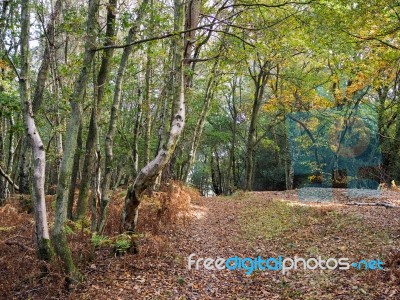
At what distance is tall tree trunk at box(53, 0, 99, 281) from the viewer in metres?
4.86

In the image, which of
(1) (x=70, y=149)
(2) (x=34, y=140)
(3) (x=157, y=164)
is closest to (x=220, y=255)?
(3) (x=157, y=164)

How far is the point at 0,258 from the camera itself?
241 inches

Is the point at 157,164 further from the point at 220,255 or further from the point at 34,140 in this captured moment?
the point at 220,255

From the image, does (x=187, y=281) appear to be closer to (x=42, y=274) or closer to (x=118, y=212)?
(x=42, y=274)

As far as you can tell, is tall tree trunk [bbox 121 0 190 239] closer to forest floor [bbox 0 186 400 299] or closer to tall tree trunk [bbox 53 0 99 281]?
forest floor [bbox 0 186 400 299]

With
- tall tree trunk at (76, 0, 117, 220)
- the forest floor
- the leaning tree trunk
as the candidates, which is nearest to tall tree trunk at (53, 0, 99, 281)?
the leaning tree trunk

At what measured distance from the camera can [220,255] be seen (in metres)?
6.65

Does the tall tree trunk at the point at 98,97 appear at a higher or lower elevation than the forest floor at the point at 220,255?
higher

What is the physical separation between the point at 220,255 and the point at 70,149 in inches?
143

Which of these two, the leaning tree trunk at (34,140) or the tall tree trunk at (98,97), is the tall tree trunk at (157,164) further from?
the leaning tree trunk at (34,140)

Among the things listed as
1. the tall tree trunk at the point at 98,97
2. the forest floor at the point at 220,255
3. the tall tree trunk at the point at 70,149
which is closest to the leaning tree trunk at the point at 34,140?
the tall tree trunk at the point at 70,149

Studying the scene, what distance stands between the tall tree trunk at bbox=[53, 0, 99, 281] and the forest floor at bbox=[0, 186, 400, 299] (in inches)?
14.5

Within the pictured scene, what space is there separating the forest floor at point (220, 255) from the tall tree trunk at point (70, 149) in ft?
1.21

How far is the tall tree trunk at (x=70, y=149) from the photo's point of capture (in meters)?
4.86
